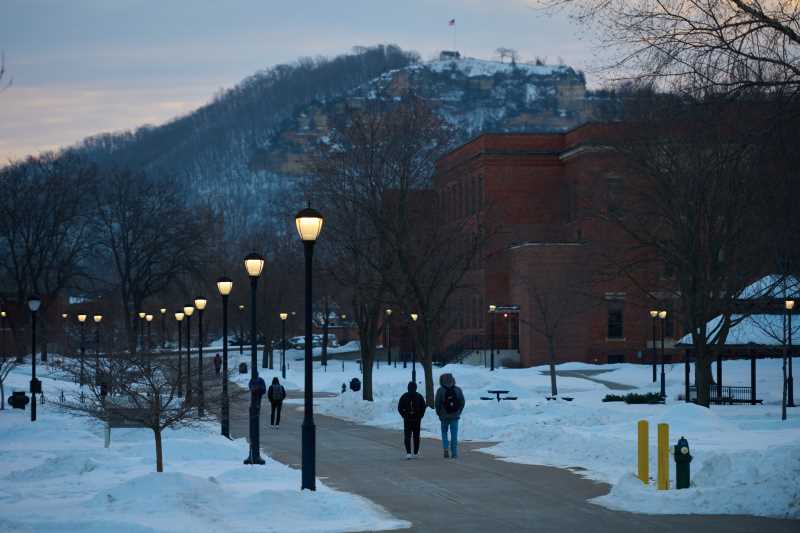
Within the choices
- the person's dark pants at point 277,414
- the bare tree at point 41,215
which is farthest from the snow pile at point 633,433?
the bare tree at point 41,215

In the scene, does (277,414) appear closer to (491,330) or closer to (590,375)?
(590,375)

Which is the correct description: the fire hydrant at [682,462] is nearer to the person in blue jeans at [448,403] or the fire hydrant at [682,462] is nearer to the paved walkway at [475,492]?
the paved walkway at [475,492]

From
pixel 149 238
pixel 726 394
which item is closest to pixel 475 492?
pixel 726 394

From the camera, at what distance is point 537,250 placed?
72.7 meters

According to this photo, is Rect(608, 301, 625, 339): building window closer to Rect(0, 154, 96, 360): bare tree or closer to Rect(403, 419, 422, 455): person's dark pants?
Rect(0, 154, 96, 360): bare tree

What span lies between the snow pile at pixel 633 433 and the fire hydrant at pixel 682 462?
13.4 inches

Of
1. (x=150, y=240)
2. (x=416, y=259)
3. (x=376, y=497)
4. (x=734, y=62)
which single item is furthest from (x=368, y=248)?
(x=150, y=240)

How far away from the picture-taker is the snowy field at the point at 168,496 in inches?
580

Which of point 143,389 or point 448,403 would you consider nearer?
point 143,389

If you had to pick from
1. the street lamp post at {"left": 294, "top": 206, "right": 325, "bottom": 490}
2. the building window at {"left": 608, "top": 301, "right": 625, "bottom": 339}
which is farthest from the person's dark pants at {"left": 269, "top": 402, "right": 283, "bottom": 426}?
the building window at {"left": 608, "top": 301, "right": 625, "bottom": 339}

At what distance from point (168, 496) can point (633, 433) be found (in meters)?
15.6

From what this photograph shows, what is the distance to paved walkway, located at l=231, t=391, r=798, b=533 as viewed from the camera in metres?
15.2

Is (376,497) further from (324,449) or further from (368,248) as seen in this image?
(368,248)

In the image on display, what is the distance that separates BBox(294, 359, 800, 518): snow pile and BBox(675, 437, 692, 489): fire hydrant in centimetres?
34
